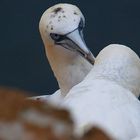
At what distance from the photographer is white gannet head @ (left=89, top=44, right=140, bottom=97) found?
5.79ft

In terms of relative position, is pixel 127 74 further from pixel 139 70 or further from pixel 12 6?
pixel 12 6

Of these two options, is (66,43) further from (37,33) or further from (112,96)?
(37,33)

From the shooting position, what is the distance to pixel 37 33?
3902 millimetres

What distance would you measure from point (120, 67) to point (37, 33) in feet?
7.00

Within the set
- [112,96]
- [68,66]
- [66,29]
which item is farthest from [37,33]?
[112,96]

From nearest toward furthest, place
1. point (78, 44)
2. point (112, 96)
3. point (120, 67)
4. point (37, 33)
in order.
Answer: point (112, 96) → point (120, 67) → point (78, 44) → point (37, 33)

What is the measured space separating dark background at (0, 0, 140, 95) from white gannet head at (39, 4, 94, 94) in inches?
55.0

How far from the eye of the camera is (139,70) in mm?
1860

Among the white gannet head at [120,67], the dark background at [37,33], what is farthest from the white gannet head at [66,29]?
the dark background at [37,33]

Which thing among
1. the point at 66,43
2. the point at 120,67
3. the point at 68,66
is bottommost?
the point at 68,66

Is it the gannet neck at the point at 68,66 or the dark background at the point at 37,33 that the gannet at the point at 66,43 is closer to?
the gannet neck at the point at 68,66

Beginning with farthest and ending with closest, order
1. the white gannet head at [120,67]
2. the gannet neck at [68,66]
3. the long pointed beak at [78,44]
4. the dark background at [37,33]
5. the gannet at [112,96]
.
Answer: the dark background at [37,33], the gannet neck at [68,66], the long pointed beak at [78,44], the white gannet head at [120,67], the gannet at [112,96]

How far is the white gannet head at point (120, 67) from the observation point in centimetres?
176

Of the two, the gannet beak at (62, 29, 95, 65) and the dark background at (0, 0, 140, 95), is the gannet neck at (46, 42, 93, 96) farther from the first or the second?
the dark background at (0, 0, 140, 95)
